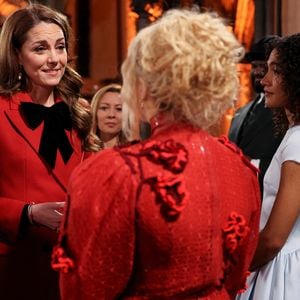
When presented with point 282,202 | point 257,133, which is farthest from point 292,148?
point 257,133

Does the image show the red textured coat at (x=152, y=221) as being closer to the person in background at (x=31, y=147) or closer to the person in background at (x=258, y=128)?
the person in background at (x=31, y=147)

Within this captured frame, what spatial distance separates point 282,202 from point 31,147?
827 mm

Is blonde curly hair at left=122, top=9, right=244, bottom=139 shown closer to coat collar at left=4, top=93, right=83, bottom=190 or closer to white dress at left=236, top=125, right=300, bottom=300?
coat collar at left=4, top=93, right=83, bottom=190

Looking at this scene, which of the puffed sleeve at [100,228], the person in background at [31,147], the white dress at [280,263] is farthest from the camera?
the white dress at [280,263]

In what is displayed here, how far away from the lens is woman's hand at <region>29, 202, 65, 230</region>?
2311 millimetres

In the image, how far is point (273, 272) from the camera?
2.59 m

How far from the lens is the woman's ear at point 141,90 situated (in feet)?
5.58

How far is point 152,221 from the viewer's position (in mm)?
1638

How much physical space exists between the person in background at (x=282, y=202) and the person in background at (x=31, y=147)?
0.68 m

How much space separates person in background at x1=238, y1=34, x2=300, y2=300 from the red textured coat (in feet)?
2.06

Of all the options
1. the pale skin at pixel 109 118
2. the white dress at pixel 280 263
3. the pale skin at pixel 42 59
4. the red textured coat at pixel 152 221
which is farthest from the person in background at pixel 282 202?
the pale skin at pixel 109 118

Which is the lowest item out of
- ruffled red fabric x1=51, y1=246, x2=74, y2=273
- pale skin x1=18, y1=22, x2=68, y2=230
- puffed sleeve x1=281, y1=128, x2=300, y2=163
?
ruffled red fabric x1=51, y1=246, x2=74, y2=273

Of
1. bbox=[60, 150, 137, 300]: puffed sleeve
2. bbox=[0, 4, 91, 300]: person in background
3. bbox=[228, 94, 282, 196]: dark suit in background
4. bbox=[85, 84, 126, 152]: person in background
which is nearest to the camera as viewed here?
bbox=[60, 150, 137, 300]: puffed sleeve

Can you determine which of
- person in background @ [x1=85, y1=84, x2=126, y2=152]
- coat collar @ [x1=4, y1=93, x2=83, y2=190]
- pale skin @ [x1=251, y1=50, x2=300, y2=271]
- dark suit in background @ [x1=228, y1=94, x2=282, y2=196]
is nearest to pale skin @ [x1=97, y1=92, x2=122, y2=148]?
person in background @ [x1=85, y1=84, x2=126, y2=152]
